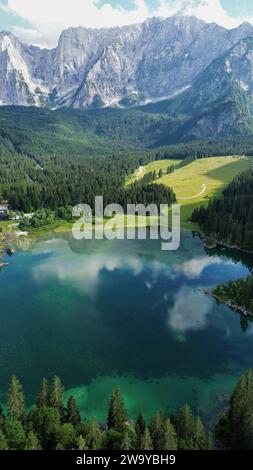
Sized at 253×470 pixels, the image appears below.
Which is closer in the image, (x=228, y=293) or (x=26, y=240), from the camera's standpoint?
(x=228, y=293)

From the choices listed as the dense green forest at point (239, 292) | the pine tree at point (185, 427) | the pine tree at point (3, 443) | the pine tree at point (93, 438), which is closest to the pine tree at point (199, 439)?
the pine tree at point (185, 427)

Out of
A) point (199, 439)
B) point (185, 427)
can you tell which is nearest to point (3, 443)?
point (185, 427)

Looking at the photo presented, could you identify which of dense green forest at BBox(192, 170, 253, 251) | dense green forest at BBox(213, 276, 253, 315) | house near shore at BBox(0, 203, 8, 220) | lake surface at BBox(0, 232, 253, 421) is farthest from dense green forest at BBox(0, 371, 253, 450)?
house near shore at BBox(0, 203, 8, 220)

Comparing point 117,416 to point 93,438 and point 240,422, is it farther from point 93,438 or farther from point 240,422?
point 240,422

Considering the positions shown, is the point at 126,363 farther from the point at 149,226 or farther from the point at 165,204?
the point at 165,204

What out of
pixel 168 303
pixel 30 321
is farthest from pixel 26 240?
pixel 168 303

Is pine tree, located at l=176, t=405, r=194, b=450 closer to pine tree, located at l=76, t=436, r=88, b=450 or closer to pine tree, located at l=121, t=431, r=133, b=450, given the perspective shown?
pine tree, located at l=121, t=431, r=133, b=450

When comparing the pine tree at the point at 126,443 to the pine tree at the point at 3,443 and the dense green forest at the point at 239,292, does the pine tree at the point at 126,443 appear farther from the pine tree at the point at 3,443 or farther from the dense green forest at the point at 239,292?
the dense green forest at the point at 239,292
